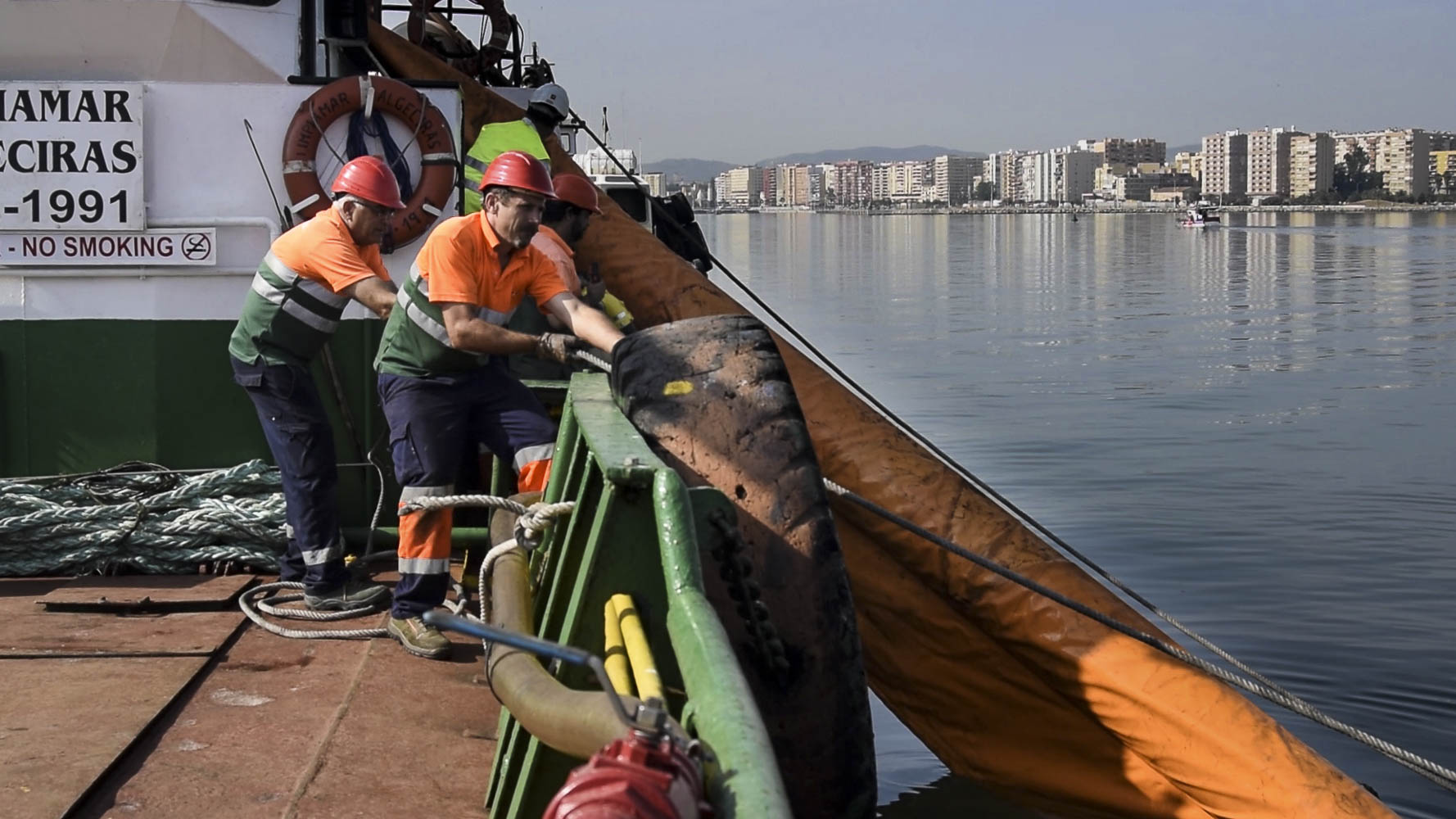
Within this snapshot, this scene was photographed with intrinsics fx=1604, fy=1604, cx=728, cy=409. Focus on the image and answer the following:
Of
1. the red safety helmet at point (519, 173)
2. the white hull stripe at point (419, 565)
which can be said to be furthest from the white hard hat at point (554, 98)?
the white hull stripe at point (419, 565)

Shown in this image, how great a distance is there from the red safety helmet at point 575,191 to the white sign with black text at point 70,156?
1687 mm

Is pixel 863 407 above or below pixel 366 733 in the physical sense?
above

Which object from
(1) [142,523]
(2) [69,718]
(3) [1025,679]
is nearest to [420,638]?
(2) [69,718]

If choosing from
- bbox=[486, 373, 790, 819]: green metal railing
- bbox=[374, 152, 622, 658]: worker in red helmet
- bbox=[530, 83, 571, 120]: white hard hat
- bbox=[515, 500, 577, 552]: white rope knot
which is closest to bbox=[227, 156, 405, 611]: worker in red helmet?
bbox=[374, 152, 622, 658]: worker in red helmet

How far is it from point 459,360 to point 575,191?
1.61 meters

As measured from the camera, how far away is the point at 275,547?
248 inches

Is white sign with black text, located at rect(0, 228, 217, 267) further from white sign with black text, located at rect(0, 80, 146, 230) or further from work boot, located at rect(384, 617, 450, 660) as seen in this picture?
work boot, located at rect(384, 617, 450, 660)

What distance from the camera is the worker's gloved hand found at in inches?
206

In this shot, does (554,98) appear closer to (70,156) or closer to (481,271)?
(70,156)

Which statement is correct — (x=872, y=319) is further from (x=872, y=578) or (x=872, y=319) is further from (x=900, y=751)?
(x=872, y=578)

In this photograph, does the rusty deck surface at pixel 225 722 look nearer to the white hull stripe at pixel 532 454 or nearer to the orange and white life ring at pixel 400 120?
the white hull stripe at pixel 532 454

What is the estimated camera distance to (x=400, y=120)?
6.49 metres

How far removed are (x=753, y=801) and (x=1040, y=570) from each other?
307 cm

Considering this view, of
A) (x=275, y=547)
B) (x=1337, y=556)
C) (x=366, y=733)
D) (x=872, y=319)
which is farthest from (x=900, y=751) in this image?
(x=872, y=319)
